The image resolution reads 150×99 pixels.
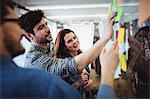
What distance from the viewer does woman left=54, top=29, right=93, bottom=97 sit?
4.81 ft

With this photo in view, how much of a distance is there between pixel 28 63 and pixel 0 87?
0.20 meters

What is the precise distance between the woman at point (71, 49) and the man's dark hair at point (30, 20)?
150 mm

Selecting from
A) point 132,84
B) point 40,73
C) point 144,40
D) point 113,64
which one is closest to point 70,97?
point 40,73

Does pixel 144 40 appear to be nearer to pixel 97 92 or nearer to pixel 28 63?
pixel 97 92

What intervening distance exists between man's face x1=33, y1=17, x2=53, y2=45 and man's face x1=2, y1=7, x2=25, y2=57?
12 centimetres

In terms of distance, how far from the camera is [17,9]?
1.38 metres

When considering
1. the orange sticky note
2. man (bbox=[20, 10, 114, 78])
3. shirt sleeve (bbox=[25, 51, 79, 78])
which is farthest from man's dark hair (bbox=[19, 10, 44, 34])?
the orange sticky note

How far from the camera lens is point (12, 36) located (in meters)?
1.33

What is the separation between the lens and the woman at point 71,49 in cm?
147

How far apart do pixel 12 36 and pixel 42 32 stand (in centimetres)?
20

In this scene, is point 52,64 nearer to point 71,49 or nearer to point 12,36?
point 71,49

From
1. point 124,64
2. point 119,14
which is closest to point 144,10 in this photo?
point 119,14

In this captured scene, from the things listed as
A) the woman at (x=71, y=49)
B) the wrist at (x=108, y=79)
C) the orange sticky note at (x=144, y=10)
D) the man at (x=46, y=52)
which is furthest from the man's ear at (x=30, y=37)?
the orange sticky note at (x=144, y=10)

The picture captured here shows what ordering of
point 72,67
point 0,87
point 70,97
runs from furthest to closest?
point 72,67
point 0,87
point 70,97
